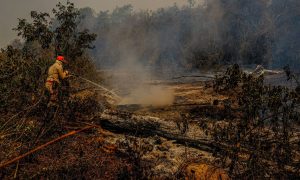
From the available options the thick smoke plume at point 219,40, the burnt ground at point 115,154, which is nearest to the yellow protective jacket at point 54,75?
the burnt ground at point 115,154

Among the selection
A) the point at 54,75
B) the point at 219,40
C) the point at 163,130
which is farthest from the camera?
the point at 219,40

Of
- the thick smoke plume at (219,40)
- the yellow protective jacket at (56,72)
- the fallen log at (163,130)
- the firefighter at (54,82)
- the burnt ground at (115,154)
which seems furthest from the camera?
the thick smoke plume at (219,40)

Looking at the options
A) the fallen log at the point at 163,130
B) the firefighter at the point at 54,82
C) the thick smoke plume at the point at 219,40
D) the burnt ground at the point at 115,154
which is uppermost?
the thick smoke plume at the point at 219,40

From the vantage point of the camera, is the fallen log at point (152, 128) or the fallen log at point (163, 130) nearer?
the fallen log at point (163, 130)

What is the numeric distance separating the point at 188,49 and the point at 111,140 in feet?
45.1

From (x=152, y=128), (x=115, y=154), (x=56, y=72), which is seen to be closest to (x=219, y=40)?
(x=56, y=72)

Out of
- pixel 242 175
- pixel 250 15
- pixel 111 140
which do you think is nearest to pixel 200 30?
pixel 250 15

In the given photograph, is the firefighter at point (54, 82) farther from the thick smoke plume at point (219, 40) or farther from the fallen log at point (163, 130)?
the thick smoke plume at point (219, 40)

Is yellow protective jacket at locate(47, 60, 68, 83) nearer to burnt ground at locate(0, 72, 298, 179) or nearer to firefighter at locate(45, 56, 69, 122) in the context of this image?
firefighter at locate(45, 56, 69, 122)

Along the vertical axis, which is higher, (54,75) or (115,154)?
(54,75)

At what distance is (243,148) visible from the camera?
5.39 meters

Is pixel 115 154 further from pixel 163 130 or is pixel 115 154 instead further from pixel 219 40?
pixel 219 40

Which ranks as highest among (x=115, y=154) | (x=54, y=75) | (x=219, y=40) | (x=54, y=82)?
(x=219, y=40)

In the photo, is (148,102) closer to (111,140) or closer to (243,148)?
(111,140)
